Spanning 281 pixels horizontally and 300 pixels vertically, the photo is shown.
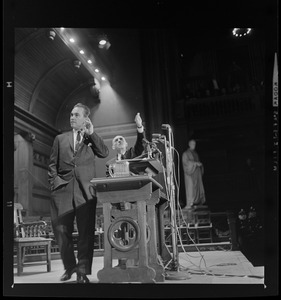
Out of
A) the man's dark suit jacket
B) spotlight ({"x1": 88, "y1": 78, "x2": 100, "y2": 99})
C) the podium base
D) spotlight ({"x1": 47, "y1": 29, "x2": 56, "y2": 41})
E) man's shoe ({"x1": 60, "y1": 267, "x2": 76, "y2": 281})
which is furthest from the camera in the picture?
spotlight ({"x1": 88, "y1": 78, "x2": 100, "y2": 99})

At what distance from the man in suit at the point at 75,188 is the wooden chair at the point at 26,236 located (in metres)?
0.21

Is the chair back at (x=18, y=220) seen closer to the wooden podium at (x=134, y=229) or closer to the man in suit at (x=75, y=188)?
the man in suit at (x=75, y=188)

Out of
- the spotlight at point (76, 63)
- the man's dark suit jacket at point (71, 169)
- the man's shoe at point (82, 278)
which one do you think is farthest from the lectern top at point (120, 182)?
the spotlight at point (76, 63)

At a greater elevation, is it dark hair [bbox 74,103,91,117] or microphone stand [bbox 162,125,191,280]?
dark hair [bbox 74,103,91,117]

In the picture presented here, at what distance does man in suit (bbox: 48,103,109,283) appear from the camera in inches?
114

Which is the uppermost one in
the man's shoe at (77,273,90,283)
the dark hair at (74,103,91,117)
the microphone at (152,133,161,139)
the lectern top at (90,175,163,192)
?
the dark hair at (74,103,91,117)

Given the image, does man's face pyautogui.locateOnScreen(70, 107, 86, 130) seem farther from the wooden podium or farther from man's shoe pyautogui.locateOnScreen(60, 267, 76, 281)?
man's shoe pyautogui.locateOnScreen(60, 267, 76, 281)

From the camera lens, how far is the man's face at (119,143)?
10.1 feet

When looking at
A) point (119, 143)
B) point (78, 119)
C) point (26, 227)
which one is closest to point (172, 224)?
point (119, 143)

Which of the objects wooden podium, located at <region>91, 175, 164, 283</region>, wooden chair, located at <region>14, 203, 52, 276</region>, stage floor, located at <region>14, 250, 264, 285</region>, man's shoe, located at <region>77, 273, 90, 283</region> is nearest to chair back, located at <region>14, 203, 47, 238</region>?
wooden chair, located at <region>14, 203, 52, 276</region>

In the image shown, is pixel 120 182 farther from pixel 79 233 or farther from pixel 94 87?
pixel 94 87

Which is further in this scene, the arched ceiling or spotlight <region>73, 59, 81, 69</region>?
spotlight <region>73, 59, 81, 69</region>

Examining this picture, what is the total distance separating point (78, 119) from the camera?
3.12 m

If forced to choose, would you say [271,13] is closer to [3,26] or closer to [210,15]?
[210,15]
